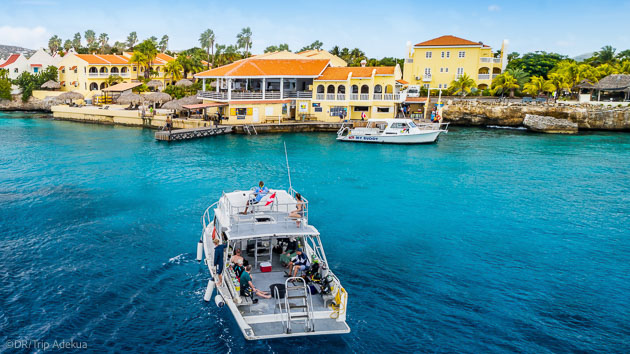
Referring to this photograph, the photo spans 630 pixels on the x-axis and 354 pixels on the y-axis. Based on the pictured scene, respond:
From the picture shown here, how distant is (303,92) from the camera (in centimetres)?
5791

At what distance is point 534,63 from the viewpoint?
74.4 meters

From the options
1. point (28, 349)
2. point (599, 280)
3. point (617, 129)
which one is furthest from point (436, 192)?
point (617, 129)

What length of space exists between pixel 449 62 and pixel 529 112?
16.0m

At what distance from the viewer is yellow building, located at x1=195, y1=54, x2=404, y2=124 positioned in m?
54.5

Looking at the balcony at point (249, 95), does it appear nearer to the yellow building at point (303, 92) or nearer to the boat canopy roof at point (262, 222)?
the yellow building at point (303, 92)

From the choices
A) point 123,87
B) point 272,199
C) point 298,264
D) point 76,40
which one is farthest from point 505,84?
point 76,40

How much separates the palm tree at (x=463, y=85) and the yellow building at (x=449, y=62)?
246 centimetres

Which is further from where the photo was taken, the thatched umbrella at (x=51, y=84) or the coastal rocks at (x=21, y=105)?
the coastal rocks at (x=21, y=105)

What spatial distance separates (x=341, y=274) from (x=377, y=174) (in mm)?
17992

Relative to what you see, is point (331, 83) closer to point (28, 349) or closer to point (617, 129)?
point (617, 129)

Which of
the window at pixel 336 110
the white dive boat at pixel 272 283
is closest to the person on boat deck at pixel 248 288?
the white dive boat at pixel 272 283

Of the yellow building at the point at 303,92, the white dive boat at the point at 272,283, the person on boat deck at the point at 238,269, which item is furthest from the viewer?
the yellow building at the point at 303,92

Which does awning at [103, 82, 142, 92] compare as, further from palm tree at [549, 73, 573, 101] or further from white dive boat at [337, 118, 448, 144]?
palm tree at [549, 73, 573, 101]

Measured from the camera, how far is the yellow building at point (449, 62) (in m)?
70.8
